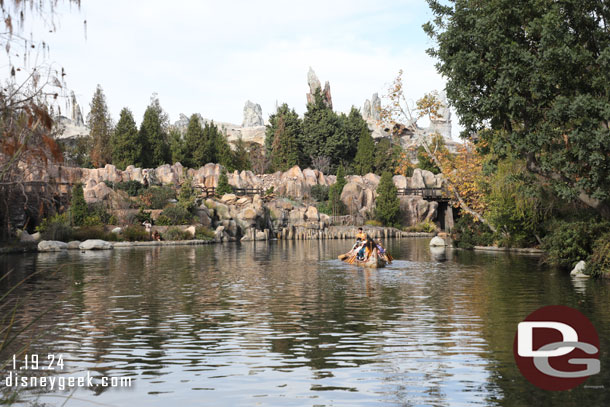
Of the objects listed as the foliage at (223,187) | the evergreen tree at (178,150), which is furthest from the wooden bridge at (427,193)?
the evergreen tree at (178,150)

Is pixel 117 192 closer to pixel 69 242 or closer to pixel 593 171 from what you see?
pixel 69 242

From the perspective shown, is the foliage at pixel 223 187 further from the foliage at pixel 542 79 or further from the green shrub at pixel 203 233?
the foliage at pixel 542 79

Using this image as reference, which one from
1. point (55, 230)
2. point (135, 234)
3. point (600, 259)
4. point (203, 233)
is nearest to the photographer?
point (600, 259)

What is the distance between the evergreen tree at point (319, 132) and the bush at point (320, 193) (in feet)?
53.4

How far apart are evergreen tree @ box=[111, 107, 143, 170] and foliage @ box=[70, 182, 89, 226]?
1046 inches

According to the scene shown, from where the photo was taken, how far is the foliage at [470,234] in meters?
44.8

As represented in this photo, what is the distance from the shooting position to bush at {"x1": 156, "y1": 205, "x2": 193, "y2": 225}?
59.3m

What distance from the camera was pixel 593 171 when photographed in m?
19.7

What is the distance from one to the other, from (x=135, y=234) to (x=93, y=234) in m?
3.87

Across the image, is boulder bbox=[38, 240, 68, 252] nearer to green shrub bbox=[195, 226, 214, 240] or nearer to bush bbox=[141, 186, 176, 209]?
green shrub bbox=[195, 226, 214, 240]

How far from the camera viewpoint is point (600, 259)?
23.2m

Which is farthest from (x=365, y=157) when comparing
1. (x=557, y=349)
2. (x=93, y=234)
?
(x=557, y=349)

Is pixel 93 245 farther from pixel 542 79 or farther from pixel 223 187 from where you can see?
pixel 542 79

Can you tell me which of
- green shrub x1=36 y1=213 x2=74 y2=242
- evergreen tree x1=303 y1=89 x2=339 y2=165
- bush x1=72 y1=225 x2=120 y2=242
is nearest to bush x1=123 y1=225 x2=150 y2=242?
bush x1=72 y1=225 x2=120 y2=242
